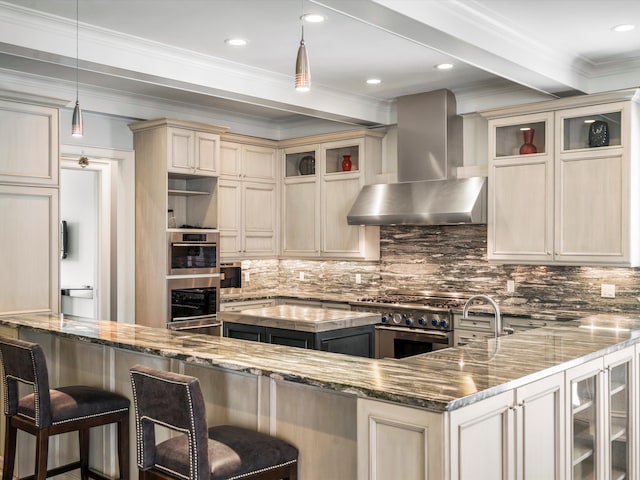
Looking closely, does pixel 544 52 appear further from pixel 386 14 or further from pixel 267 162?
pixel 267 162

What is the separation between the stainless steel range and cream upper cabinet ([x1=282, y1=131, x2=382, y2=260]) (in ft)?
2.45

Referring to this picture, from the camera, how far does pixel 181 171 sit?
596 centimetres

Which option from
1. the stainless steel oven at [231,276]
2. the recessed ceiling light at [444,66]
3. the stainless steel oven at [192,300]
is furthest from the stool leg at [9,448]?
the recessed ceiling light at [444,66]

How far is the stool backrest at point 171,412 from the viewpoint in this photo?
231 centimetres

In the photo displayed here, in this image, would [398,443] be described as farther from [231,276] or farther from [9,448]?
[231,276]

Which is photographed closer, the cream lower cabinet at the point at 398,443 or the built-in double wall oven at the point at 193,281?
the cream lower cabinet at the point at 398,443

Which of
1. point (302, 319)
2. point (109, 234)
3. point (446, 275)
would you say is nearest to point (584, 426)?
point (302, 319)

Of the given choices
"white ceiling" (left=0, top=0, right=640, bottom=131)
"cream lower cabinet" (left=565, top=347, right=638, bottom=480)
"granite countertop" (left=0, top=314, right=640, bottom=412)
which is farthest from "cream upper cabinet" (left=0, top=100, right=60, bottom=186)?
"cream lower cabinet" (left=565, top=347, right=638, bottom=480)

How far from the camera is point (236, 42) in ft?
15.0

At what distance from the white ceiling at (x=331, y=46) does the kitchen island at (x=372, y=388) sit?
176cm

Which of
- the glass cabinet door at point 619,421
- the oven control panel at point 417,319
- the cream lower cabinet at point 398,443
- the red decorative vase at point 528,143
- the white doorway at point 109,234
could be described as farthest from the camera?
the white doorway at point 109,234

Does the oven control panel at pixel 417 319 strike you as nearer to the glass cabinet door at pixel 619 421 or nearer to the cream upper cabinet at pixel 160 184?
the cream upper cabinet at pixel 160 184

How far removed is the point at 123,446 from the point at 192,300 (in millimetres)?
2748

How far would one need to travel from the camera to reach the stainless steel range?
5516mm
